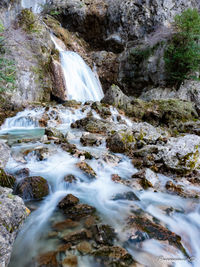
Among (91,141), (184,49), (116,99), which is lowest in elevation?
(91,141)

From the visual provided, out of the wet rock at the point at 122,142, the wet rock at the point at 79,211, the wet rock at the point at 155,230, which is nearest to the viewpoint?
the wet rock at the point at 155,230

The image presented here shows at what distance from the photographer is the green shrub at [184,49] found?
14766mm

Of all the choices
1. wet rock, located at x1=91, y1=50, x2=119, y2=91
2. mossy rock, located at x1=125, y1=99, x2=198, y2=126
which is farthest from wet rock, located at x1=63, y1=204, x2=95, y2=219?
wet rock, located at x1=91, y1=50, x2=119, y2=91

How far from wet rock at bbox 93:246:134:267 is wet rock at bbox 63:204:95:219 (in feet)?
2.35

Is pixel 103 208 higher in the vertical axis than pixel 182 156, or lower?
lower

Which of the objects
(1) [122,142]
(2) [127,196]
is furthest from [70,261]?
(1) [122,142]

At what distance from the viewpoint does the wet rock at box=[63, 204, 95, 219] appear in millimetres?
2715

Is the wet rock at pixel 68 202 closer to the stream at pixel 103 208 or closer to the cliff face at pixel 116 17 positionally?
the stream at pixel 103 208

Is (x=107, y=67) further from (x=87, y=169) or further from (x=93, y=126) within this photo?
(x=87, y=169)

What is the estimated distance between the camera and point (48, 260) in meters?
1.96

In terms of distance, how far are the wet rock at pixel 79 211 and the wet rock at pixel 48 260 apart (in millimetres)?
648

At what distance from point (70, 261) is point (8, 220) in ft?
2.67

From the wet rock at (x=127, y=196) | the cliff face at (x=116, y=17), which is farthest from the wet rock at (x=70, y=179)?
the cliff face at (x=116, y=17)

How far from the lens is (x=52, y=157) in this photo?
4.70 m
